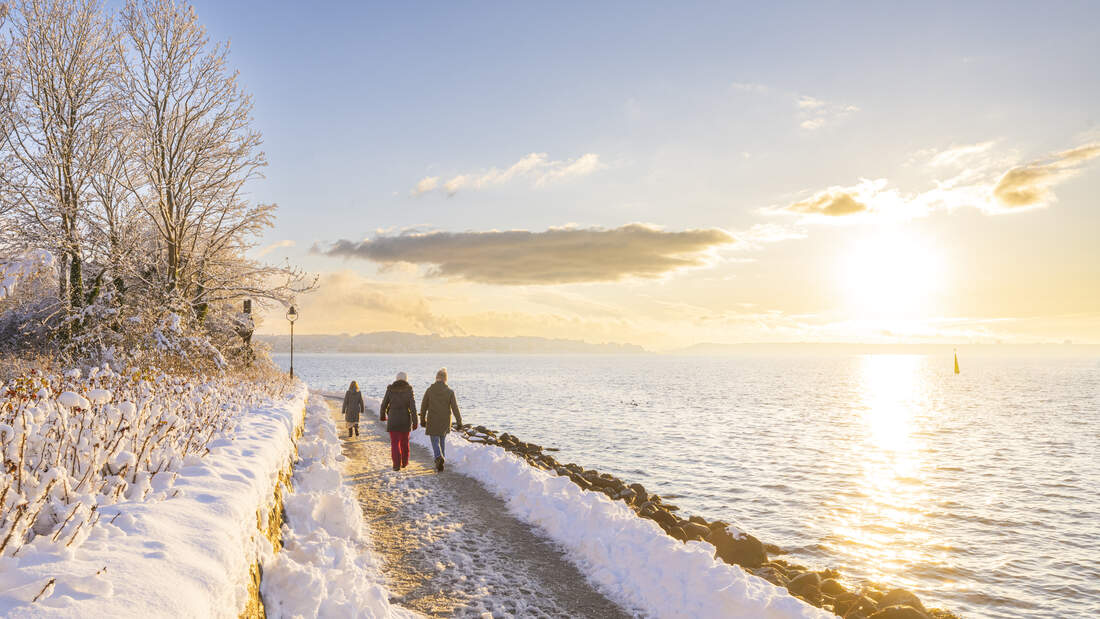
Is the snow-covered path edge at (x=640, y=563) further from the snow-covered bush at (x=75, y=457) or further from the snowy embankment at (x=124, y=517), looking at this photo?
the snow-covered bush at (x=75, y=457)

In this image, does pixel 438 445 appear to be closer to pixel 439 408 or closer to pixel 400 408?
pixel 439 408

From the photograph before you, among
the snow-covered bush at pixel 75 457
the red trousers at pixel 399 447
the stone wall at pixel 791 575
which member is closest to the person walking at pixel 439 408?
the red trousers at pixel 399 447

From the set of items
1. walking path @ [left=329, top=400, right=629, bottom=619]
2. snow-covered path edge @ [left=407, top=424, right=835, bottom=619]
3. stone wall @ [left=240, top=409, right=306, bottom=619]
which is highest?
stone wall @ [left=240, top=409, right=306, bottom=619]

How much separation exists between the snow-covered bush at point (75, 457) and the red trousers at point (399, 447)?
450cm

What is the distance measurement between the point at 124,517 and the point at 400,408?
8.69 m

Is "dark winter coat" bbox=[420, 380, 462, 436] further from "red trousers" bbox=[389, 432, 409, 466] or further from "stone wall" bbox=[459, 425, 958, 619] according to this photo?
"stone wall" bbox=[459, 425, 958, 619]

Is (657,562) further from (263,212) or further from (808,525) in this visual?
(263,212)

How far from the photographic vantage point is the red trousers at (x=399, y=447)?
42.4 ft

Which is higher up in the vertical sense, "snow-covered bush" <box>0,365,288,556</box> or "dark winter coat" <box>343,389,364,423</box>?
"snow-covered bush" <box>0,365,288,556</box>

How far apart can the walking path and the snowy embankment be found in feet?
6.44

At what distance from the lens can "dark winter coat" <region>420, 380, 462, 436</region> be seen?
1245cm

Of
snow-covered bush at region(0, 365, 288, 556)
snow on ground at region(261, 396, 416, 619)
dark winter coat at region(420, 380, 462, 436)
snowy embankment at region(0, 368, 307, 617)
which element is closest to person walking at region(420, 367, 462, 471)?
dark winter coat at region(420, 380, 462, 436)

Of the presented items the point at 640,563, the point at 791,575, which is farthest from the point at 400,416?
the point at 791,575

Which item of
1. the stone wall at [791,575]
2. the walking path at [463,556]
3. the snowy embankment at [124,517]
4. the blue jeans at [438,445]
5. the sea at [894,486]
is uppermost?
the snowy embankment at [124,517]
